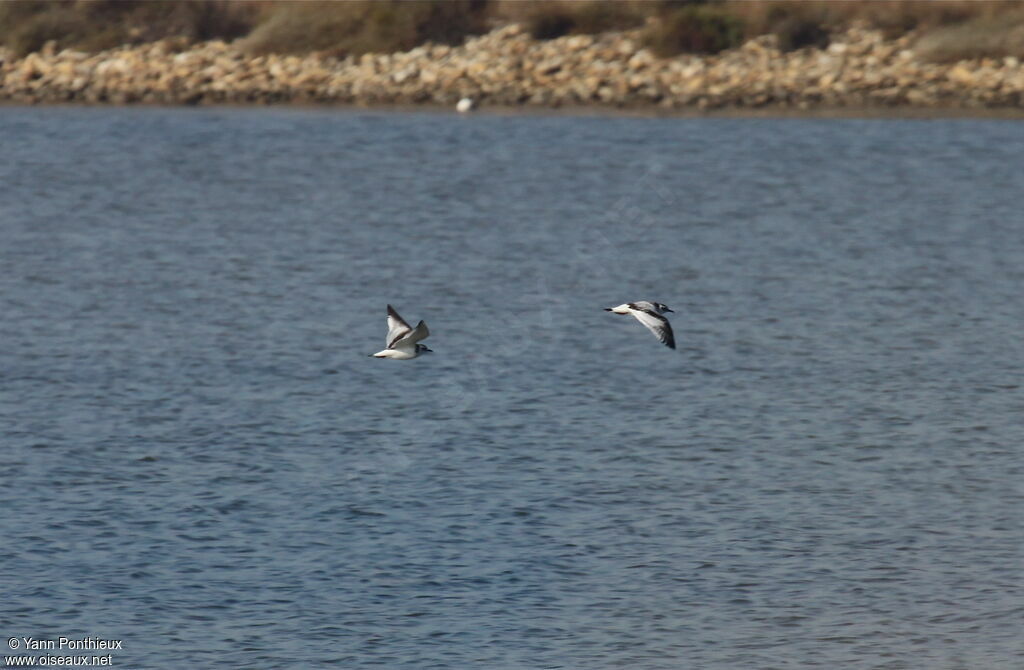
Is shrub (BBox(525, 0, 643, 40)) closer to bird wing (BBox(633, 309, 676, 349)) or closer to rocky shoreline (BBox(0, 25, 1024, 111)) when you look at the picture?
rocky shoreline (BBox(0, 25, 1024, 111))

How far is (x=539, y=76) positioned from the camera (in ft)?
182

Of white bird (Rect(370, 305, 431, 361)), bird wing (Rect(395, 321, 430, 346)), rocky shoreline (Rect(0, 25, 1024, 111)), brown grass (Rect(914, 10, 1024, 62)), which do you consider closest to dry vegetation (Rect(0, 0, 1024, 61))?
brown grass (Rect(914, 10, 1024, 62))

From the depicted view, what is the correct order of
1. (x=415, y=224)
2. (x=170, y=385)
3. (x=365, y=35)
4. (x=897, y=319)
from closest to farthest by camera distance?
(x=170, y=385), (x=897, y=319), (x=415, y=224), (x=365, y=35)

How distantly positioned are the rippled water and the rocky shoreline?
8.37 metres

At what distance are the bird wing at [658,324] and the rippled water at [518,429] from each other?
2273mm

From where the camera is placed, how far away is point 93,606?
52.3 feet

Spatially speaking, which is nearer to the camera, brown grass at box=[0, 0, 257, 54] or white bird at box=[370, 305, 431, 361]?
white bird at box=[370, 305, 431, 361]

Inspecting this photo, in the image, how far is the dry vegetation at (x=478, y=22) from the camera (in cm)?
5434

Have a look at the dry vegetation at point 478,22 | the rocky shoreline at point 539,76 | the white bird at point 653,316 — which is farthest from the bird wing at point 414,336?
the dry vegetation at point 478,22

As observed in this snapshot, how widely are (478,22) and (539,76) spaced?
4.16m

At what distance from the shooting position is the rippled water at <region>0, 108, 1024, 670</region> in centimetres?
1586

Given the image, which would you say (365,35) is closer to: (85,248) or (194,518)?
(85,248)

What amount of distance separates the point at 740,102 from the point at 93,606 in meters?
40.9

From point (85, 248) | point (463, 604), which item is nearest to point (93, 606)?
point (463, 604)
